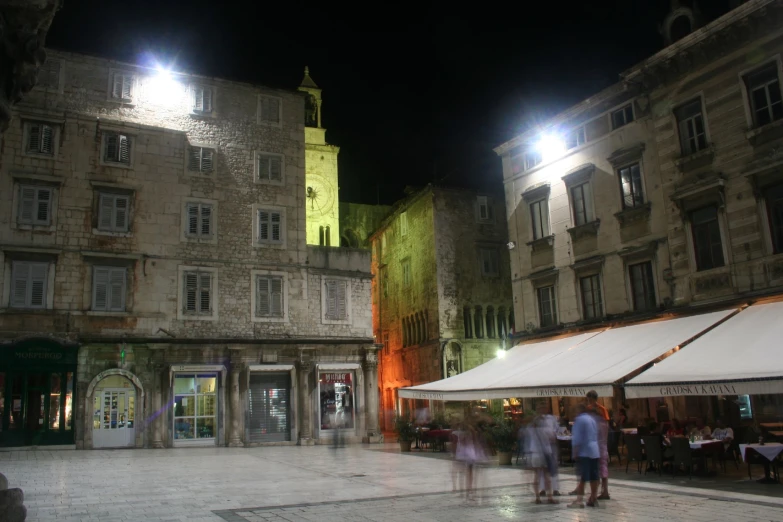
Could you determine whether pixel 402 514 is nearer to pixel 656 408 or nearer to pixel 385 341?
pixel 656 408

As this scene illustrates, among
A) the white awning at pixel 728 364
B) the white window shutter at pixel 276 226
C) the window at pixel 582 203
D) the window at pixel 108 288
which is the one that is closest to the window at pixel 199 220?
the white window shutter at pixel 276 226

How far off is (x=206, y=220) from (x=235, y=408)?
25.6ft

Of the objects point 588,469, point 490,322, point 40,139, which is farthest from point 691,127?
point 40,139

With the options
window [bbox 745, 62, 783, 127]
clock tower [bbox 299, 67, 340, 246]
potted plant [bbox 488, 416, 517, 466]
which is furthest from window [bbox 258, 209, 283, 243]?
window [bbox 745, 62, 783, 127]

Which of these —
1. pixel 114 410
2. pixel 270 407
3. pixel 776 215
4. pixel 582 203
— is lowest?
pixel 270 407

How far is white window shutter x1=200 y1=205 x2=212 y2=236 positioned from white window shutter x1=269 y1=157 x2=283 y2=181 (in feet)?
10.5

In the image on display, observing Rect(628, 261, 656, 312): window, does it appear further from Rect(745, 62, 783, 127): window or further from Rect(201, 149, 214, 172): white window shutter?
Rect(201, 149, 214, 172): white window shutter

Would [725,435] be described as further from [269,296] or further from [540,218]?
[269,296]

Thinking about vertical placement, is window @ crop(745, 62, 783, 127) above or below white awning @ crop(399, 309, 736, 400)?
above

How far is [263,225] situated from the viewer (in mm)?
28328

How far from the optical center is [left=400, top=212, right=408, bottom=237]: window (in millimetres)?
38906

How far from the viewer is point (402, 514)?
966cm

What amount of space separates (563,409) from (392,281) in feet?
61.6

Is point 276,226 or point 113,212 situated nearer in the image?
point 113,212
